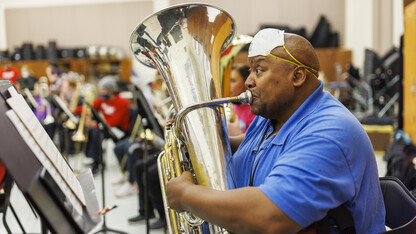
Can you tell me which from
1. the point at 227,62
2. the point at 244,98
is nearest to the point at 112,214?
the point at 227,62

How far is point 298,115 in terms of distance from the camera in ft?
4.22

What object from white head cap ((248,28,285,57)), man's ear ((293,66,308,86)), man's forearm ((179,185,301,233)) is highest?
white head cap ((248,28,285,57))

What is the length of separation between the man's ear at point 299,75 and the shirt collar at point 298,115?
6cm

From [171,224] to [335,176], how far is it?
0.65 metres

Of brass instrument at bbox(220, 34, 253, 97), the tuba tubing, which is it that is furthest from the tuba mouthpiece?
brass instrument at bbox(220, 34, 253, 97)

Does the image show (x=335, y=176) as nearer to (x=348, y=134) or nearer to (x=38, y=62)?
(x=348, y=134)

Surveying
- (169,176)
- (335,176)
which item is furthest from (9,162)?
(335,176)

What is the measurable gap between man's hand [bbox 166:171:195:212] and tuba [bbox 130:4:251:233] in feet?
0.18

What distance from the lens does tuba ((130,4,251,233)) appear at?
51.4 inches

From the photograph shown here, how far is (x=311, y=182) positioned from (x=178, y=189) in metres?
0.39

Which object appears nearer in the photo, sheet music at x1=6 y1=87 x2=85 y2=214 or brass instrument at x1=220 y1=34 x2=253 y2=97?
sheet music at x1=6 y1=87 x2=85 y2=214

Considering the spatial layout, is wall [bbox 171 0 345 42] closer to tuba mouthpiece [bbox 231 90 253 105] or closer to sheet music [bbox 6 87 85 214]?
tuba mouthpiece [bbox 231 90 253 105]

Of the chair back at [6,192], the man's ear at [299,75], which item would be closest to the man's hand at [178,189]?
the man's ear at [299,75]

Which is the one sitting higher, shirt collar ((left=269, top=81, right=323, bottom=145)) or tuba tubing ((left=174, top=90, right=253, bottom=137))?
tuba tubing ((left=174, top=90, right=253, bottom=137))
